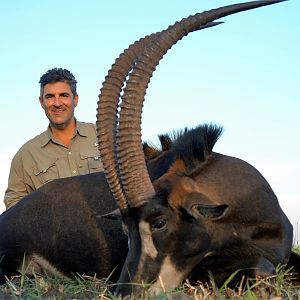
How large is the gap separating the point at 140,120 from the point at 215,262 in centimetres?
128

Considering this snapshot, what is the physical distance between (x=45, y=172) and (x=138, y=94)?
13.7ft

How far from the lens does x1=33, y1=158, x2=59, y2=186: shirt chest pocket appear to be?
9289 mm

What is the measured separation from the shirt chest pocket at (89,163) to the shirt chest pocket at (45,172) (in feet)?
1.12

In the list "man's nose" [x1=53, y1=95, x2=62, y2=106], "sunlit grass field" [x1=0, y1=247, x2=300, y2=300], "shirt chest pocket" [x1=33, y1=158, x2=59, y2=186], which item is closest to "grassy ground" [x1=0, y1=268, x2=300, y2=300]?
"sunlit grass field" [x1=0, y1=247, x2=300, y2=300]

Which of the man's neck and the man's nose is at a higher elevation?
the man's nose

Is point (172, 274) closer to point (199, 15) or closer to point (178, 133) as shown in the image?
point (178, 133)

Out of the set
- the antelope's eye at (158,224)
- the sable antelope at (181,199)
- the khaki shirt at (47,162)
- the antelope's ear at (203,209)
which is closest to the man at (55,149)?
the khaki shirt at (47,162)

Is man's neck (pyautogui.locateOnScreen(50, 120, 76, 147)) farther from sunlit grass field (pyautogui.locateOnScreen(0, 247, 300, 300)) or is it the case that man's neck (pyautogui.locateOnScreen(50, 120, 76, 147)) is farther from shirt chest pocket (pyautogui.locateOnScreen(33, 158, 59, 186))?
sunlit grass field (pyautogui.locateOnScreen(0, 247, 300, 300))

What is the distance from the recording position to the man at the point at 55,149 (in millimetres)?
9312

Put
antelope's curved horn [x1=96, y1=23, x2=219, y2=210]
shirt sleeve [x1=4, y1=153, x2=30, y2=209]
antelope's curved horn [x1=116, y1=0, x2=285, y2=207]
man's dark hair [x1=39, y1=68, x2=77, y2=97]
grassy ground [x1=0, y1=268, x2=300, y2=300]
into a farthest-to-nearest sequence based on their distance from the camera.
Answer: man's dark hair [x1=39, y1=68, x2=77, y2=97] → shirt sleeve [x1=4, y1=153, x2=30, y2=209] → antelope's curved horn [x1=96, y1=23, x2=219, y2=210] → antelope's curved horn [x1=116, y1=0, x2=285, y2=207] → grassy ground [x1=0, y1=268, x2=300, y2=300]

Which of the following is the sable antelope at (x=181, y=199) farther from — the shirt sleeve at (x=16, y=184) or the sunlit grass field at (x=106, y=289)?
the shirt sleeve at (x=16, y=184)

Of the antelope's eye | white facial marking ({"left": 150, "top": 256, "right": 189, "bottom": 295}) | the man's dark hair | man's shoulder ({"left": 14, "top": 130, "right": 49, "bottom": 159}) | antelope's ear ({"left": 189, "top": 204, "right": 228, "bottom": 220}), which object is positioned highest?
the man's dark hair

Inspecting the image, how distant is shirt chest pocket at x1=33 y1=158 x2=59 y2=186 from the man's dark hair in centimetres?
114

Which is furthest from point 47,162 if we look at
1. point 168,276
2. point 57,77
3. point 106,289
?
point 168,276
